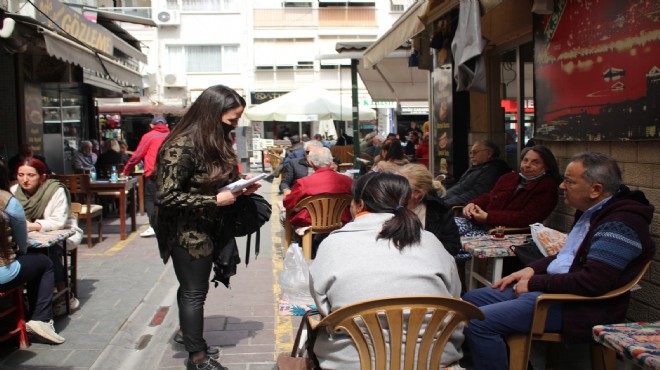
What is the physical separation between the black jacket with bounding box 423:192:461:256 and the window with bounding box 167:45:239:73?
29.5 metres

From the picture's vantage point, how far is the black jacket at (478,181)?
20.4 ft

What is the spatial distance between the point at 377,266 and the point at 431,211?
1.79 meters

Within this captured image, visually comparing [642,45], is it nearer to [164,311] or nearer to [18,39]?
[164,311]

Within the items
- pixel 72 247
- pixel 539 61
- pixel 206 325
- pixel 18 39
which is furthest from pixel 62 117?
pixel 539 61

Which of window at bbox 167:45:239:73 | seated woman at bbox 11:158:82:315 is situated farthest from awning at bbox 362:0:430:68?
window at bbox 167:45:239:73

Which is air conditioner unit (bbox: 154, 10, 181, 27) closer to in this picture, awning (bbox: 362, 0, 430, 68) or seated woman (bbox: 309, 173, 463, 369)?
awning (bbox: 362, 0, 430, 68)

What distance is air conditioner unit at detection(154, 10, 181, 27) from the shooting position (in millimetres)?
31484

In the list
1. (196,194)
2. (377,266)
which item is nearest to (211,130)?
(196,194)

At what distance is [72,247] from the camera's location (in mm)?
5875

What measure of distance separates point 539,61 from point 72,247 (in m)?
4.48

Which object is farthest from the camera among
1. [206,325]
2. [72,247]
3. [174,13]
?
[174,13]

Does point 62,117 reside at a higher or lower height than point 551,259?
higher

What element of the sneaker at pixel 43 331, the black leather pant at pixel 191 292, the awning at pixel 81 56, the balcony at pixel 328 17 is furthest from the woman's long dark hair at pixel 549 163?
the balcony at pixel 328 17

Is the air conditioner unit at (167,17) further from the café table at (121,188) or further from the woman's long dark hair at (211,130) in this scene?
the woman's long dark hair at (211,130)
